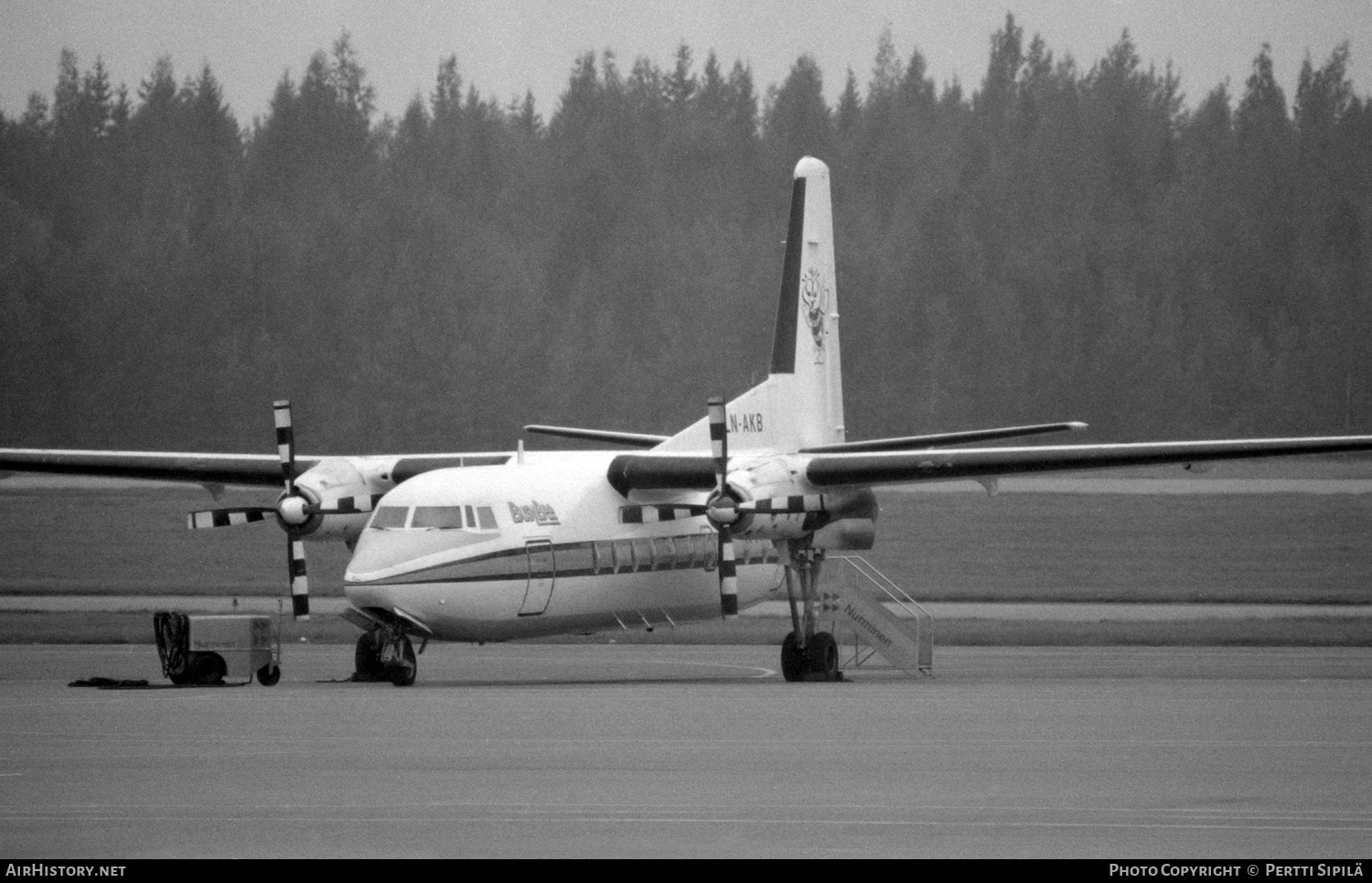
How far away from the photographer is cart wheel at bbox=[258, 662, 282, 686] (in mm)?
23219

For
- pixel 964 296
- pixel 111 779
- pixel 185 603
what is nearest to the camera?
pixel 111 779

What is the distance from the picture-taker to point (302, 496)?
Result: 84.6 ft

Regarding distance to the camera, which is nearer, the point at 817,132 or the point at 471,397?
the point at 471,397

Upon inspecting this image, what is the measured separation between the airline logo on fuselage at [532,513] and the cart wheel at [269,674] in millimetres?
3291

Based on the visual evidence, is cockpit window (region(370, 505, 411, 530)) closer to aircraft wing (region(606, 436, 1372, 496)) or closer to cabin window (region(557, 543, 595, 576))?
cabin window (region(557, 543, 595, 576))

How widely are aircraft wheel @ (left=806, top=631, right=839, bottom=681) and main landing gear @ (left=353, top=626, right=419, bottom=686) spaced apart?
5.39 m

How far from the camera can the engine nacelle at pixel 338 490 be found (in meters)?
26.1

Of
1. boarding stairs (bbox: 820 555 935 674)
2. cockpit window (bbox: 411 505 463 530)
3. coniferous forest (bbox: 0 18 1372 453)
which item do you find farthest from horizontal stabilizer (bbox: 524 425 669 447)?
coniferous forest (bbox: 0 18 1372 453)

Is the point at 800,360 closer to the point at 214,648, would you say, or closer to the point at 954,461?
the point at 954,461

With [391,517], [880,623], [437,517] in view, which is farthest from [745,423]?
[391,517]

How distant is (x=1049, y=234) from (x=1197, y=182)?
6.74 metres

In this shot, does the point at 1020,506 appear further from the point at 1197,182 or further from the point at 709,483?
the point at 1197,182

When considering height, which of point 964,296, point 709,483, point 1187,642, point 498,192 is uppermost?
point 498,192
